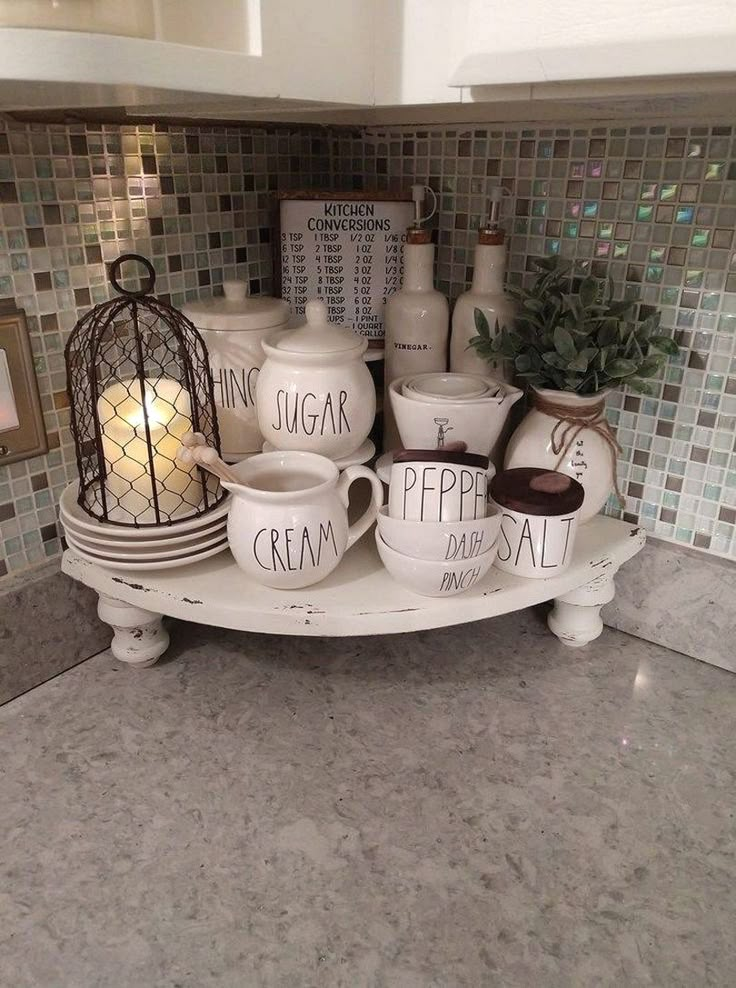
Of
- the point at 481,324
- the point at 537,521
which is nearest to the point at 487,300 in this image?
the point at 481,324

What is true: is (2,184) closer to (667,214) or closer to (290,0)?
(290,0)

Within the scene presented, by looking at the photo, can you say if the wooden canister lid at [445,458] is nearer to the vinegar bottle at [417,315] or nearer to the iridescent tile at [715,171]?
the vinegar bottle at [417,315]

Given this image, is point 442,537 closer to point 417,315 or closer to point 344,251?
point 417,315

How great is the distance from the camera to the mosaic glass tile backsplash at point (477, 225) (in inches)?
29.5

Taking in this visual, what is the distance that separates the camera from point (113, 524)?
741mm

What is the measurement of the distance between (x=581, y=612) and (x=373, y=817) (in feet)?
1.07

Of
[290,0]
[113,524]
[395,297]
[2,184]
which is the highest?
[290,0]

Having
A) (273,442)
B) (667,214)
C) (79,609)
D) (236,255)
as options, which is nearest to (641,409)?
(667,214)

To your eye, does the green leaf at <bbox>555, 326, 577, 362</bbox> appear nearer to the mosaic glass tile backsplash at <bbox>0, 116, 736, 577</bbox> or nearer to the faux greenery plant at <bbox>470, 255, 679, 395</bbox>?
the faux greenery plant at <bbox>470, 255, 679, 395</bbox>

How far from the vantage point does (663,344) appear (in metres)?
0.76

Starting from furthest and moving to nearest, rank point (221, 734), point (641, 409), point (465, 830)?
point (641, 409)
point (221, 734)
point (465, 830)

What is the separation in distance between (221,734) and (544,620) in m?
0.39

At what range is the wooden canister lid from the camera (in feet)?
2.29

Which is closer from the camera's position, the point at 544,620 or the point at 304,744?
the point at 304,744
